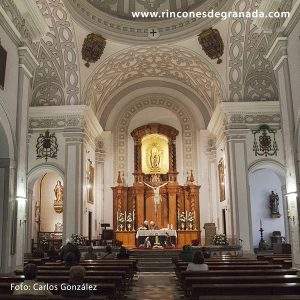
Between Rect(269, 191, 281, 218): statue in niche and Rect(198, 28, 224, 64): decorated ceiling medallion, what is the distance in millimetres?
8806

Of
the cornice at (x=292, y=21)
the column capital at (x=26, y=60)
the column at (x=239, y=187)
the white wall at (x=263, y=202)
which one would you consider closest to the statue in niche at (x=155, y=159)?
the white wall at (x=263, y=202)

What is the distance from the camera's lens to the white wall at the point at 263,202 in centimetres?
2342

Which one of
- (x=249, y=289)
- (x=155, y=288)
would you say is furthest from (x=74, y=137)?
(x=249, y=289)

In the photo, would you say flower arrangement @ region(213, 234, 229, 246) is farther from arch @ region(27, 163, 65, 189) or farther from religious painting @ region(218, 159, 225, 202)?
arch @ region(27, 163, 65, 189)

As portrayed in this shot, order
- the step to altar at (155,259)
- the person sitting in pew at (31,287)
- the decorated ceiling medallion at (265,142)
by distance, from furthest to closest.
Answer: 1. the decorated ceiling medallion at (265,142)
2. the step to altar at (155,259)
3. the person sitting in pew at (31,287)

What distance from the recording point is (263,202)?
23938 mm

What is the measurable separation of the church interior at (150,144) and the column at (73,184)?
45mm

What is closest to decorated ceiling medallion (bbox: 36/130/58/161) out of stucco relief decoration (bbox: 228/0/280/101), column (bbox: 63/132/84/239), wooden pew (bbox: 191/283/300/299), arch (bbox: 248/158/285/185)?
column (bbox: 63/132/84/239)

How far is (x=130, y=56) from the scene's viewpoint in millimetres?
20203

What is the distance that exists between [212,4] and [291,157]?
926 cm

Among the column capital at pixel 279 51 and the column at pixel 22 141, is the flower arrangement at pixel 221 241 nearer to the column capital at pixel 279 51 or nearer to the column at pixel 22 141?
the column capital at pixel 279 51

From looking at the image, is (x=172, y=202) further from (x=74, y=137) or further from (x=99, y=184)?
(x=74, y=137)

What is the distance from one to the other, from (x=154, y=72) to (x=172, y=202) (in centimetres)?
699

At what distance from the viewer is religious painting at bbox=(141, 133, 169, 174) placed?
24297 millimetres
